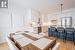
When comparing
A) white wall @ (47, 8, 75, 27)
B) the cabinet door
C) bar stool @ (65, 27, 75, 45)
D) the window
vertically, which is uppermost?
the window

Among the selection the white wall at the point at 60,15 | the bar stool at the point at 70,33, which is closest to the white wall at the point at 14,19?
the bar stool at the point at 70,33

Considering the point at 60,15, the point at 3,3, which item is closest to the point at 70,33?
the point at 60,15

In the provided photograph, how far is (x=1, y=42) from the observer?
4840 mm

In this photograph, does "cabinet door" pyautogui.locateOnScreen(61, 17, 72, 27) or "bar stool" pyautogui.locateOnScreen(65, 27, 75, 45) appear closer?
"bar stool" pyautogui.locateOnScreen(65, 27, 75, 45)

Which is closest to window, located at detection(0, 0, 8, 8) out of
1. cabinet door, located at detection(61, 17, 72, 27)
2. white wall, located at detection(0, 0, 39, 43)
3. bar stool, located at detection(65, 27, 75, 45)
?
white wall, located at detection(0, 0, 39, 43)

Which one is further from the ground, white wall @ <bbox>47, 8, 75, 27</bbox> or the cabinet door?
white wall @ <bbox>47, 8, 75, 27</bbox>

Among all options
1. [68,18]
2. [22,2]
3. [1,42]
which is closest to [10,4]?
[22,2]

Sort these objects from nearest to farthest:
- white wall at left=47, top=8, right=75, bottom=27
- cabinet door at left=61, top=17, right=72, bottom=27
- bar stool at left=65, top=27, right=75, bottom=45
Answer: bar stool at left=65, top=27, right=75, bottom=45
white wall at left=47, top=8, right=75, bottom=27
cabinet door at left=61, top=17, right=72, bottom=27

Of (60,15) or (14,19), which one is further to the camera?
(60,15)

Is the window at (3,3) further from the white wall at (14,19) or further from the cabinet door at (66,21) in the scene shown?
the cabinet door at (66,21)

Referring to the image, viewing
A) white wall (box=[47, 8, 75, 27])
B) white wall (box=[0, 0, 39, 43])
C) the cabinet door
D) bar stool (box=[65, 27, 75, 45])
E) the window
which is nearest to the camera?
bar stool (box=[65, 27, 75, 45])

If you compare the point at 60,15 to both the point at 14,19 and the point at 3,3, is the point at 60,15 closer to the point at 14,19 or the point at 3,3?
the point at 14,19

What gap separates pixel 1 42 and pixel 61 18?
20.0 feet

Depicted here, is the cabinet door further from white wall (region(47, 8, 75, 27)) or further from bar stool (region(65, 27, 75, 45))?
bar stool (region(65, 27, 75, 45))
